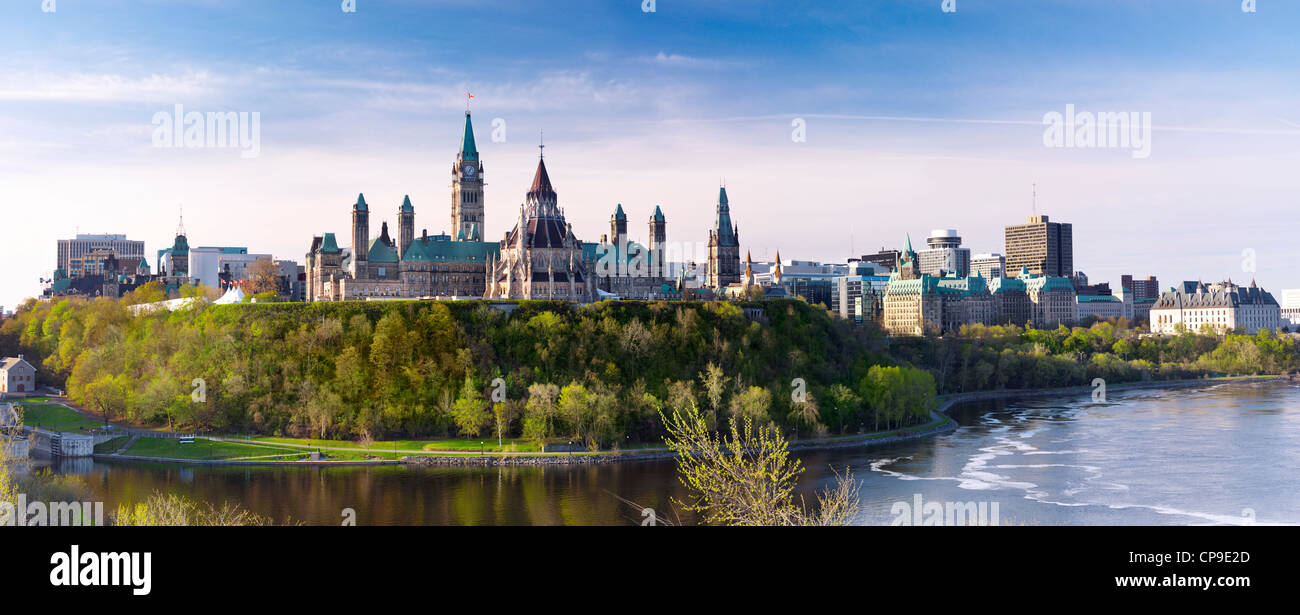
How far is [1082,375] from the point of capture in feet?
384

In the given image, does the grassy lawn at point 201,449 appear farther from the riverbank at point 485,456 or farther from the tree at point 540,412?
the tree at point 540,412

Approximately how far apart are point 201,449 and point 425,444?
14.8m

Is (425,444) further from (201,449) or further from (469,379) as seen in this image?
(201,449)

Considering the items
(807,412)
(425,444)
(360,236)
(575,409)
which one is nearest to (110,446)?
(425,444)

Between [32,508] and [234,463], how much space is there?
93.9 feet

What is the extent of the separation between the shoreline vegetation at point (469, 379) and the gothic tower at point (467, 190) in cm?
3160

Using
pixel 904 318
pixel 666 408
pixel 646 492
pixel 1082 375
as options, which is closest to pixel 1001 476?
pixel 646 492

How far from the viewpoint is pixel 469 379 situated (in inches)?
2916

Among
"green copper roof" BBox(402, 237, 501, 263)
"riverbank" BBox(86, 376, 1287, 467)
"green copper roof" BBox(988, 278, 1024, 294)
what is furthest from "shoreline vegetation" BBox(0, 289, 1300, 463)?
"green copper roof" BBox(988, 278, 1024, 294)

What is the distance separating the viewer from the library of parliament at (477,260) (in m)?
96.7

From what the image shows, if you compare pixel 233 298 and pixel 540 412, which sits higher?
pixel 233 298

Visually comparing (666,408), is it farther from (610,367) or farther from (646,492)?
(646,492)

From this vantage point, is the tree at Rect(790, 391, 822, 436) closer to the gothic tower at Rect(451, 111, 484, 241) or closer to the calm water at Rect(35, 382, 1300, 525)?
the calm water at Rect(35, 382, 1300, 525)

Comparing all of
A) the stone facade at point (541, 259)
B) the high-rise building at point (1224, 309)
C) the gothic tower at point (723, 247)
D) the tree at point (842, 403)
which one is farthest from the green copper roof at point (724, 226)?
the high-rise building at point (1224, 309)
